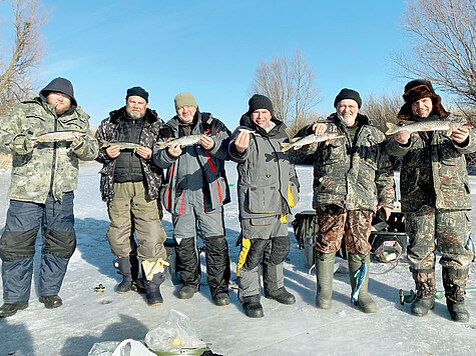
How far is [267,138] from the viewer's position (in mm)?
4066

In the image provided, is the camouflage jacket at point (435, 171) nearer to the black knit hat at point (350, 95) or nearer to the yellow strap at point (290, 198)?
the black knit hat at point (350, 95)

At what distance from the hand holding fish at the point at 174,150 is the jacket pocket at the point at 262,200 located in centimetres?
90

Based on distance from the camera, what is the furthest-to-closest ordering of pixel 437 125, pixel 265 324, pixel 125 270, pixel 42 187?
pixel 125 270 → pixel 42 187 → pixel 265 324 → pixel 437 125

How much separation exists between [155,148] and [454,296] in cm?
358

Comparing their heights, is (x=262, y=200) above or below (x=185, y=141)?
below

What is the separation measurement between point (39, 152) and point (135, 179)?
1074 millimetres

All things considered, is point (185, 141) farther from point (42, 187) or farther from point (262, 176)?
point (42, 187)

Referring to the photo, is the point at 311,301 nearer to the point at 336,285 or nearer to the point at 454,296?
the point at 336,285

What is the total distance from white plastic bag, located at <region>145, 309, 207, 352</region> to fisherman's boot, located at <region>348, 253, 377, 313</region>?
6.45ft

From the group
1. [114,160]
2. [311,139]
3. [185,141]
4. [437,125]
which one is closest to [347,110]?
[311,139]

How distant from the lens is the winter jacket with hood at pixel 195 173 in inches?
169

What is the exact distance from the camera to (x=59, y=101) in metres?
4.12

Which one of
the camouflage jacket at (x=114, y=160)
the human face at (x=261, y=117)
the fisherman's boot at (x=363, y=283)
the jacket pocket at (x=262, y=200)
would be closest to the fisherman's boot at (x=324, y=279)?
the fisherman's boot at (x=363, y=283)

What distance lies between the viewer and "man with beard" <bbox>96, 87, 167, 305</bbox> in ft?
14.3
